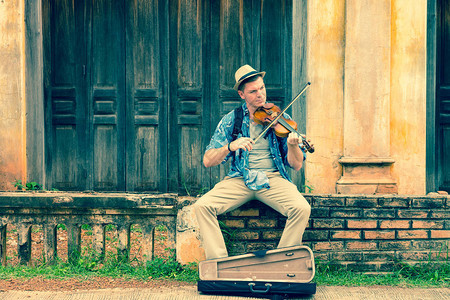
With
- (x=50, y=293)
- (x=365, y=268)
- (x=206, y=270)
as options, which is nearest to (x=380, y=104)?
(x=365, y=268)

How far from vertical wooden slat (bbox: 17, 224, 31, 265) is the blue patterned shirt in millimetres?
1640

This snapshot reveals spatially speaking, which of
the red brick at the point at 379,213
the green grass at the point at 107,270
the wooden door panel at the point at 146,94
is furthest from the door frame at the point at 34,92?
the red brick at the point at 379,213

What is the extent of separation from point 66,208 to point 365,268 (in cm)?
239

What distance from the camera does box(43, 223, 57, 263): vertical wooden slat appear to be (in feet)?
13.8

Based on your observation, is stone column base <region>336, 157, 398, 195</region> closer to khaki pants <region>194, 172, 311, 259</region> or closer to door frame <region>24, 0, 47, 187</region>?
khaki pants <region>194, 172, 311, 259</region>

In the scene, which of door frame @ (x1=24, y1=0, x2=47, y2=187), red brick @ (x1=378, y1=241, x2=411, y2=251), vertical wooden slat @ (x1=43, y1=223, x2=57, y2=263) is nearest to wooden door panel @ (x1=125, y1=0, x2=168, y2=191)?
door frame @ (x1=24, y1=0, x2=47, y2=187)

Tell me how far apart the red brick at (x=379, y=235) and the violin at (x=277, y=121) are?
1.10 m

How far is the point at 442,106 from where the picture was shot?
19.0 feet

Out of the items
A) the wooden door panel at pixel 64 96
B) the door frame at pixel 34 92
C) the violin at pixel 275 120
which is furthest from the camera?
the wooden door panel at pixel 64 96

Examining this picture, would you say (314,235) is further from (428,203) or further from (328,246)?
(428,203)

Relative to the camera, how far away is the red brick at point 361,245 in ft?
13.4

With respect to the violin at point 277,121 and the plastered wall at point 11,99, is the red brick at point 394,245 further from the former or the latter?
the plastered wall at point 11,99

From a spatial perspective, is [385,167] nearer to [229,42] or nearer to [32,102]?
[229,42]

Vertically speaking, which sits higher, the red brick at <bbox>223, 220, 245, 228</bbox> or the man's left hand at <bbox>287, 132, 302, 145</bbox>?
the man's left hand at <bbox>287, 132, 302, 145</bbox>
